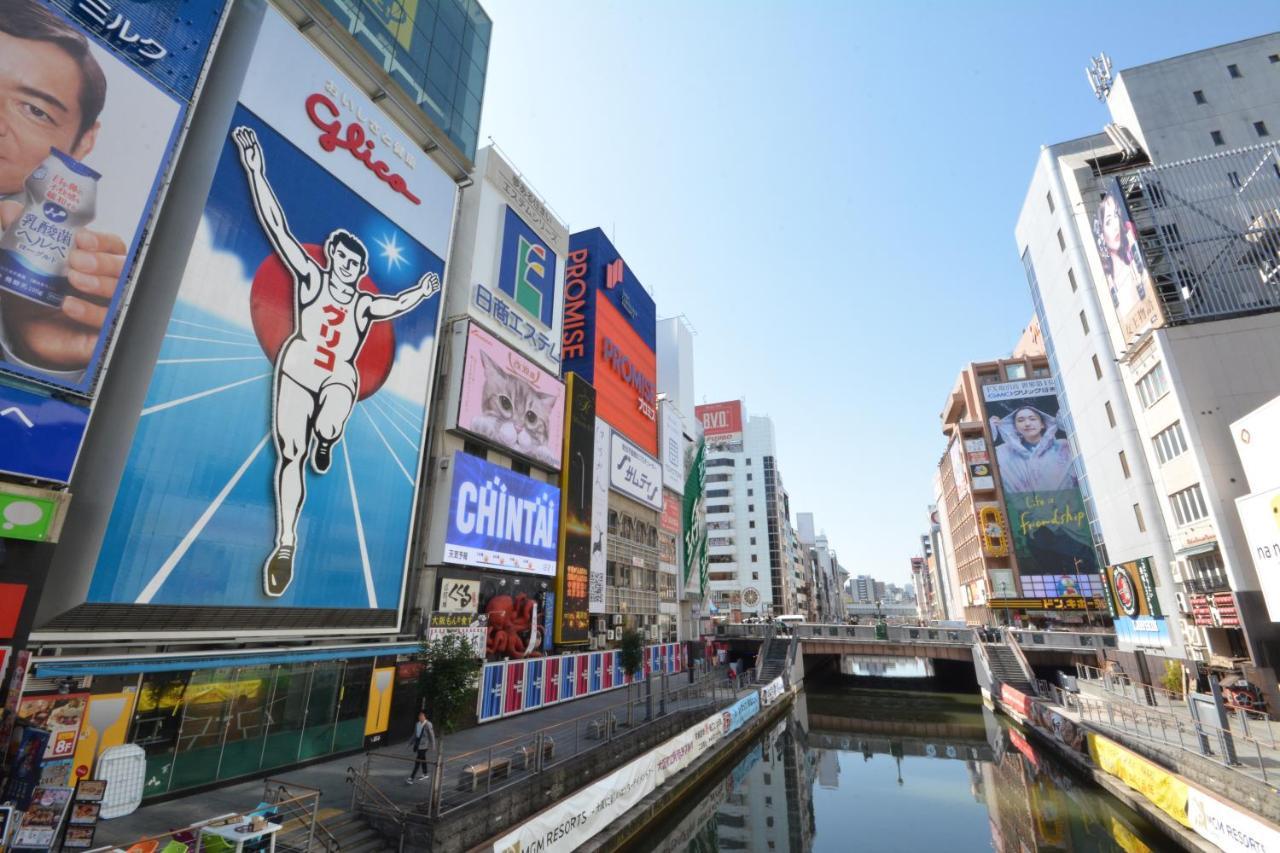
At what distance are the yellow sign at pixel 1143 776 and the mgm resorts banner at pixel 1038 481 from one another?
5603 cm

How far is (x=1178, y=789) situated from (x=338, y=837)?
71.7ft

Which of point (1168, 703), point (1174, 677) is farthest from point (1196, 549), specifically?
point (1168, 703)

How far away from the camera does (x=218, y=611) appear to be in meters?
16.3

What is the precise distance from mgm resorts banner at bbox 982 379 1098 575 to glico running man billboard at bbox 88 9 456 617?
7464 cm

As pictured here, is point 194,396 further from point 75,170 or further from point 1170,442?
point 1170,442

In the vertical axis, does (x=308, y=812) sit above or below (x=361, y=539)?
below

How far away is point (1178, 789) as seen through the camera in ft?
53.7

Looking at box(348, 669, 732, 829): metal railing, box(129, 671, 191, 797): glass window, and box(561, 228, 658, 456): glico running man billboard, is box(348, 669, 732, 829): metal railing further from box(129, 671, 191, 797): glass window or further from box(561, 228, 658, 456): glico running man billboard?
box(561, 228, 658, 456): glico running man billboard

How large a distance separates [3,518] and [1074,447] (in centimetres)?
5604

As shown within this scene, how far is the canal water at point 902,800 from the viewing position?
1956 centimetres

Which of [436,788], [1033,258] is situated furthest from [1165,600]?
[436,788]

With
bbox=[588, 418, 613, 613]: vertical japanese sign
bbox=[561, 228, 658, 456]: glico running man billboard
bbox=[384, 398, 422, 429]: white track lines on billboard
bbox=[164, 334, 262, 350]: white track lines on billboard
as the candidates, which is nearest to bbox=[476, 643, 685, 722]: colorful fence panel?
bbox=[588, 418, 613, 613]: vertical japanese sign

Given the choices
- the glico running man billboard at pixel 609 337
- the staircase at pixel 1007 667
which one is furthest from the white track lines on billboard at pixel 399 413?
the staircase at pixel 1007 667

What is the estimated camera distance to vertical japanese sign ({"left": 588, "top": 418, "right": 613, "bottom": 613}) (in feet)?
125
